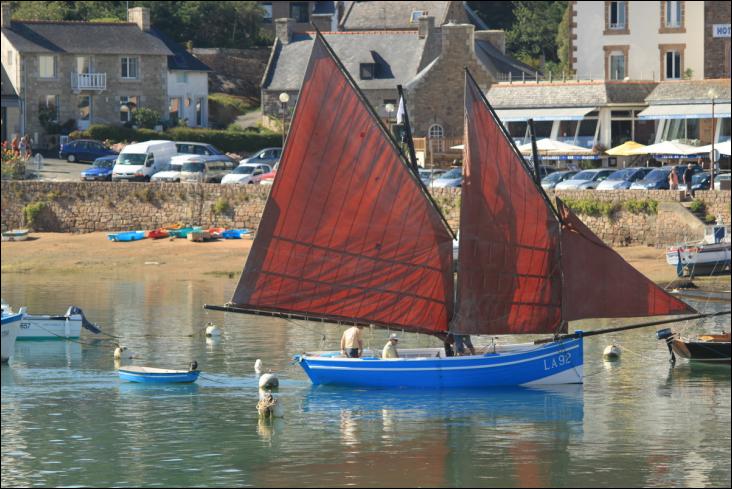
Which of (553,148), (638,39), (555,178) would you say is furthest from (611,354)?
(638,39)

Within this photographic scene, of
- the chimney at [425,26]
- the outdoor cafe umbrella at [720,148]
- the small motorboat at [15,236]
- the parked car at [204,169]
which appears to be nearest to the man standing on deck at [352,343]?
the small motorboat at [15,236]

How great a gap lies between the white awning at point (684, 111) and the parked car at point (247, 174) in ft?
67.6

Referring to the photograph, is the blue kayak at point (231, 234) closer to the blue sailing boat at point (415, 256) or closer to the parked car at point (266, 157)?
the parked car at point (266, 157)

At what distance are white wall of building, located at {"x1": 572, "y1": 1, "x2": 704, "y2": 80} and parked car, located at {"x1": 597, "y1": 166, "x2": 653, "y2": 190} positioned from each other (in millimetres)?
18560

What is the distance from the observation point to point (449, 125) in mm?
95438

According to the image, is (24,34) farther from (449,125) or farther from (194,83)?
(449,125)

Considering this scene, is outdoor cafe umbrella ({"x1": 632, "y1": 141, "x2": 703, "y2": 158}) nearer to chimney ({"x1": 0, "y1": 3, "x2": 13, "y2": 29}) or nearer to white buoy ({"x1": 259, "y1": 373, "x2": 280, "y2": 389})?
chimney ({"x1": 0, "y1": 3, "x2": 13, "y2": 29})

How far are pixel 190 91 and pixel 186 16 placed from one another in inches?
496

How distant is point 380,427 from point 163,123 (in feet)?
209

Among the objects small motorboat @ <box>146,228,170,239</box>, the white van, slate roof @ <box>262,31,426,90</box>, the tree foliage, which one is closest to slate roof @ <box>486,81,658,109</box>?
slate roof @ <box>262,31,426,90</box>

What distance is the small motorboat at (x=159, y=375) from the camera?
42969 millimetres

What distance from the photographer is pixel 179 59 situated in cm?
10288

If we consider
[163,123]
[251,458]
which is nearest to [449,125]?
[163,123]

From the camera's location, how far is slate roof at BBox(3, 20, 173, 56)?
319ft
